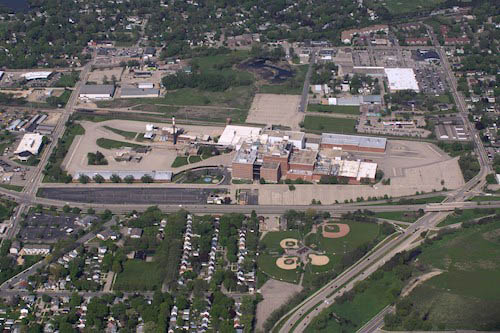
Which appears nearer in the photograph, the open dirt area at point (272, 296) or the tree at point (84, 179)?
the open dirt area at point (272, 296)

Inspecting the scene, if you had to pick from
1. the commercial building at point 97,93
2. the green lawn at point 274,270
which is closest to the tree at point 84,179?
the commercial building at point 97,93

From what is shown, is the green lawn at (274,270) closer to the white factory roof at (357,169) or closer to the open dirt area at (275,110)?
the white factory roof at (357,169)

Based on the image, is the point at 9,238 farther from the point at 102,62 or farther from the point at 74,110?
the point at 102,62

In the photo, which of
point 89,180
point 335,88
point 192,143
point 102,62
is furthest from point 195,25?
point 89,180

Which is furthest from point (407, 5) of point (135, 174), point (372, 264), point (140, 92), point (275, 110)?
point (372, 264)

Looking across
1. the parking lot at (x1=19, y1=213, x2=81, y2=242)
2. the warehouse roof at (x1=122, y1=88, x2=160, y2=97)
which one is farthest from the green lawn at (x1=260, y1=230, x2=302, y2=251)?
the warehouse roof at (x1=122, y1=88, x2=160, y2=97)

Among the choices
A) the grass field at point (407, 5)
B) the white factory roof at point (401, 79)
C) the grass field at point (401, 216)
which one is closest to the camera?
the grass field at point (401, 216)
